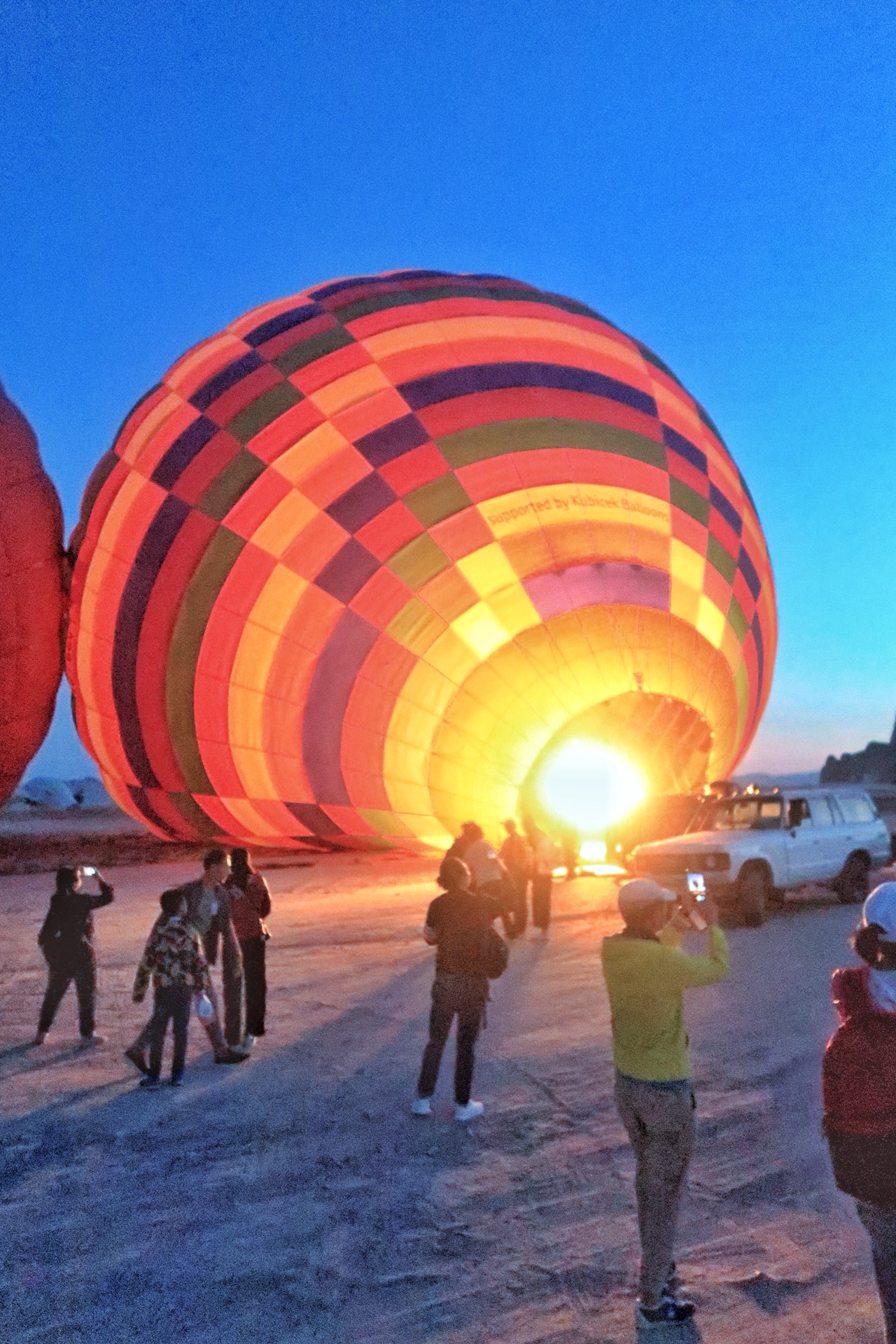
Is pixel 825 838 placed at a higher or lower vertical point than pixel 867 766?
lower

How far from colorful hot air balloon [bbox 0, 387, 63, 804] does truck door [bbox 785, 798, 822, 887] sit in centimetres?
926

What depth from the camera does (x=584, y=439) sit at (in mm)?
10469

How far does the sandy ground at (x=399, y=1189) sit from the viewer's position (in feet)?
10.9

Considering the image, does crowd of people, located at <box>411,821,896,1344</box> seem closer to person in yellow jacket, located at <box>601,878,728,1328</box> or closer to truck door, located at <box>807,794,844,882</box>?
person in yellow jacket, located at <box>601,878,728,1328</box>

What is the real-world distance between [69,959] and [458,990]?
3.17 m

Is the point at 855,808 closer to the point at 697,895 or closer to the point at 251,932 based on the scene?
the point at 251,932

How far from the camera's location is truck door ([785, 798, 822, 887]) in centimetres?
1244

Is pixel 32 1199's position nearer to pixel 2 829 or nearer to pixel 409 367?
pixel 409 367

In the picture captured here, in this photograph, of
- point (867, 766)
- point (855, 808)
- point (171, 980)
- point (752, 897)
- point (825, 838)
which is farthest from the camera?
point (867, 766)

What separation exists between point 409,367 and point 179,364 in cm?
287

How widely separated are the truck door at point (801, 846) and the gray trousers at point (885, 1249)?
10228 millimetres

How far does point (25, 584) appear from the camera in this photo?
1102cm

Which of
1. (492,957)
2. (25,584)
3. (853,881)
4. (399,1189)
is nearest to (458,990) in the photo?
(492,957)

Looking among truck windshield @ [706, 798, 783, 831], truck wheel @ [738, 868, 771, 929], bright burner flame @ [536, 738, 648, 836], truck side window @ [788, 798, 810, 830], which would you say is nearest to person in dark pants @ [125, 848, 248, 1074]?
bright burner flame @ [536, 738, 648, 836]
